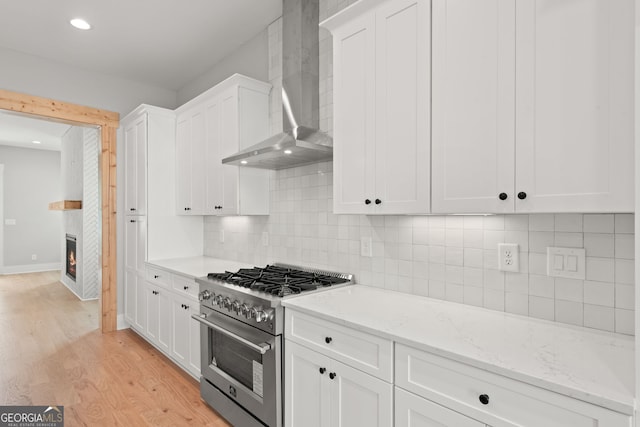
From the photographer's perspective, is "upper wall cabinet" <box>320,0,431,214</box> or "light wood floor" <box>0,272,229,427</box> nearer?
"upper wall cabinet" <box>320,0,431,214</box>

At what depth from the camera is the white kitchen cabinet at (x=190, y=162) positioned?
10.8ft

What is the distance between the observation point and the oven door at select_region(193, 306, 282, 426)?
1.90 metres

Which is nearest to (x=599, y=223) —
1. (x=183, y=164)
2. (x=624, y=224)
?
(x=624, y=224)

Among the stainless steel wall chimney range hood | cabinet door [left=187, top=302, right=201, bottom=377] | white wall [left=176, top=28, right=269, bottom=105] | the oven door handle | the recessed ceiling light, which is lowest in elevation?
cabinet door [left=187, top=302, right=201, bottom=377]

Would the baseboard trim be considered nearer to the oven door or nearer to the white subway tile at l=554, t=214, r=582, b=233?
the oven door

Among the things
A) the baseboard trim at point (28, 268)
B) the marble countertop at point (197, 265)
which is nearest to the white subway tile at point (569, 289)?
the marble countertop at point (197, 265)

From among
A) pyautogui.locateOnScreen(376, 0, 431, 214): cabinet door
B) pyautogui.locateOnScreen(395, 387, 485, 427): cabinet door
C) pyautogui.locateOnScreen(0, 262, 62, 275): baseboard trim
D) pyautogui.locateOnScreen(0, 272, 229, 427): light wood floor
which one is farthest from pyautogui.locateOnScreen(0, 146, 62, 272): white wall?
pyautogui.locateOnScreen(395, 387, 485, 427): cabinet door

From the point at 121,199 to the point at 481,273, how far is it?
4.00 meters

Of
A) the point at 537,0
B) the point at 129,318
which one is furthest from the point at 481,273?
the point at 129,318

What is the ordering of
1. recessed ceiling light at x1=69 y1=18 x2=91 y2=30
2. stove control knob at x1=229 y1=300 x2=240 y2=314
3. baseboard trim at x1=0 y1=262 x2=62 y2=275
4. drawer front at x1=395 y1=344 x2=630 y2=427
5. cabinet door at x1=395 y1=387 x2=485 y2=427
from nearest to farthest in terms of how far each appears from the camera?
drawer front at x1=395 y1=344 x2=630 y2=427 → cabinet door at x1=395 y1=387 x2=485 y2=427 → stove control knob at x1=229 y1=300 x2=240 y2=314 → recessed ceiling light at x1=69 y1=18 x2=91 y2=30 → baseboard trim at x1=0 y1=262 x2=62 y2=275

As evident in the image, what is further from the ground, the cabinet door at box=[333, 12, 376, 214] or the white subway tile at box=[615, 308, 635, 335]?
the cabinet door at box=[333, 12, 376, 214]

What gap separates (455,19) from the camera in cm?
146

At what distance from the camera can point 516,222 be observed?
1600mm

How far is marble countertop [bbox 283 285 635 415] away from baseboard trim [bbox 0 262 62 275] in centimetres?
903
